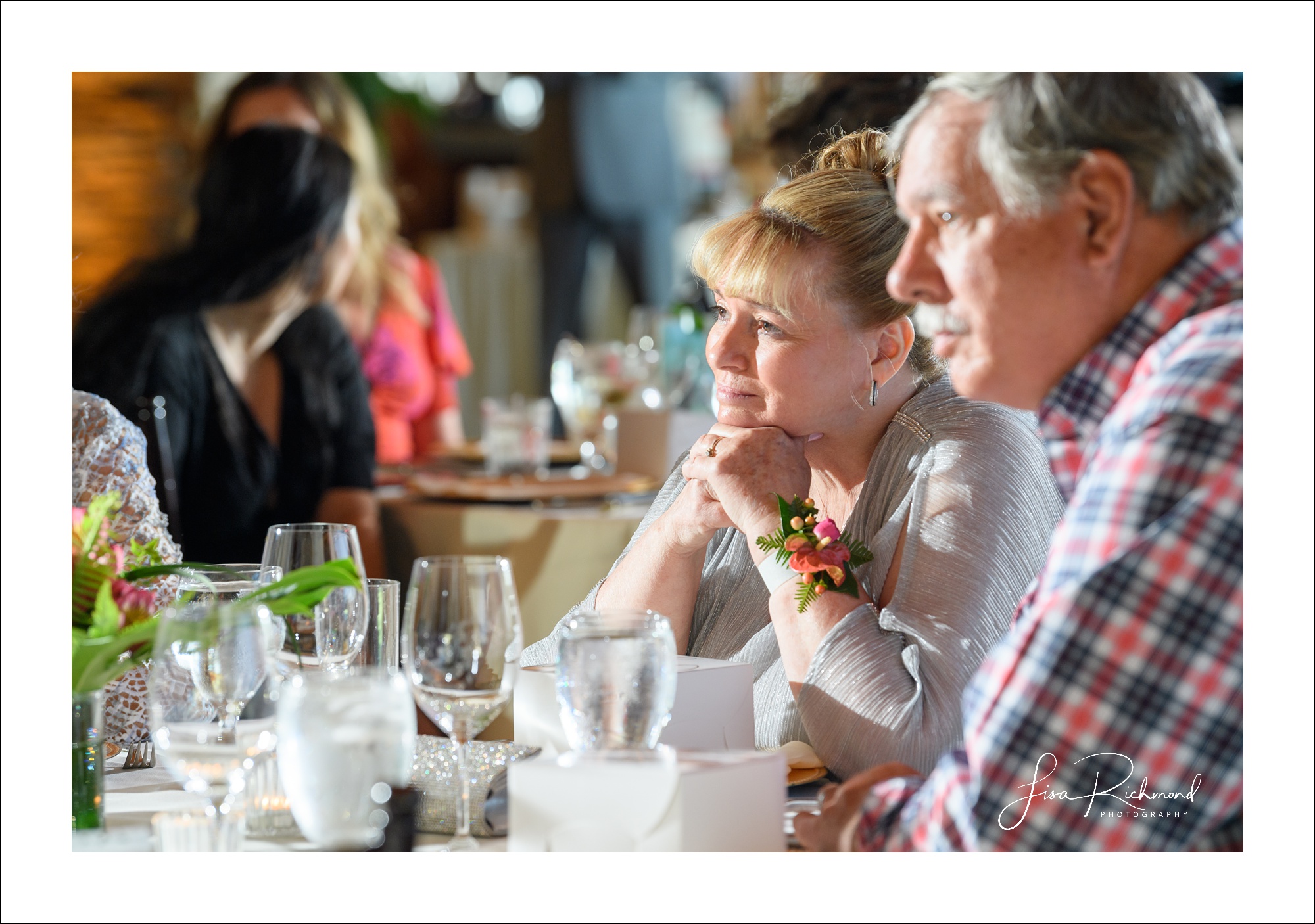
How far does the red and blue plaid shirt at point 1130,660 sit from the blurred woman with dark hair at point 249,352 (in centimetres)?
229

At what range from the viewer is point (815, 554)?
1451mm

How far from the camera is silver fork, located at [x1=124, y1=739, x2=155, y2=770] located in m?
1.34

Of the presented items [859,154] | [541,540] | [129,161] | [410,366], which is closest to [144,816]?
[859,154]

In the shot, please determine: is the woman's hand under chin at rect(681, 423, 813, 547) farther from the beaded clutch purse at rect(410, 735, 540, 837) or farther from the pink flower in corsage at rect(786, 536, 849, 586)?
the beaded clutch purse at rect(410, 735, 540, 837)

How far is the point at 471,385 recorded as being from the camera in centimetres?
725

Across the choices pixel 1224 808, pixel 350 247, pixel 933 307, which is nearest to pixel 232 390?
pixel 350 247

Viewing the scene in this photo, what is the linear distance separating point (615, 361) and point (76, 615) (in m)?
2.67

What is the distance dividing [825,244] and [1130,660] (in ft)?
2.63

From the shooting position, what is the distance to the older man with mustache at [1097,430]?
0.95 meters

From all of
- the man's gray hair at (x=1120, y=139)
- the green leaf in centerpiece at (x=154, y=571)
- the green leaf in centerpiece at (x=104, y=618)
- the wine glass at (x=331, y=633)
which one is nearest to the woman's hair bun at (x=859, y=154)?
the man's gray hair at (x=1120, y=139)

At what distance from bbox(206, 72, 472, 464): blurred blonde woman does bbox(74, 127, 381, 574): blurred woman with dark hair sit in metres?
0.82

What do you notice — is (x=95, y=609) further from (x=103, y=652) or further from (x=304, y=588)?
(x=304, y=588)

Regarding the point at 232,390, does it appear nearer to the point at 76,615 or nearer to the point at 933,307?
the point at 76,615

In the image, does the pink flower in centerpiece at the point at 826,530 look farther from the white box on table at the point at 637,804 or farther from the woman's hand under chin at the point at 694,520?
the white box on table at the point at 637,804
